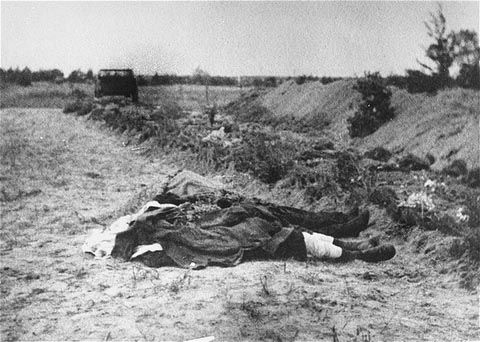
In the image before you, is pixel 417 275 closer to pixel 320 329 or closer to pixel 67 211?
pixel 320 329

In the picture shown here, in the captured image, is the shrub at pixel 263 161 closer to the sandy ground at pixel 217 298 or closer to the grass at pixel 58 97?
the sandy ground at pixel 217 298

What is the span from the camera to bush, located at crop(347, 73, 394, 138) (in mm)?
16281

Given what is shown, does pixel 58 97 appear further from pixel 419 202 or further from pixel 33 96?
pixel 419 202

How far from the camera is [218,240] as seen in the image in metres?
5.20

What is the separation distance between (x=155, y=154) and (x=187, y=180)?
5963 millimetres

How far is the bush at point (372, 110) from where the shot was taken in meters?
16.3

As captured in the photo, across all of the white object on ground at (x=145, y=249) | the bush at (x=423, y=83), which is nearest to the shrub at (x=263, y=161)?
the white object on ground at (x=145, y=249)

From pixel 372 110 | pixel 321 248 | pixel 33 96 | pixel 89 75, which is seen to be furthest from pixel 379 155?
pixel 89 75

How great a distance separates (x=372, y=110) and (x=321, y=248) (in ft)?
39.8

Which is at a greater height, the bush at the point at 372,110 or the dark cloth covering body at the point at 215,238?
the bush at the point at 372,110

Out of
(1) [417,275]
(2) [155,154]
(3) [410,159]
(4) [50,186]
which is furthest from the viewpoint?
(2) [155,154]

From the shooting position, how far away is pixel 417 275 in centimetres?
509

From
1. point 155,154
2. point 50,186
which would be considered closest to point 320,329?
point 50,186

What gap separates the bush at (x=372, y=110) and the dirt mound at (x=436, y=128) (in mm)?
311
